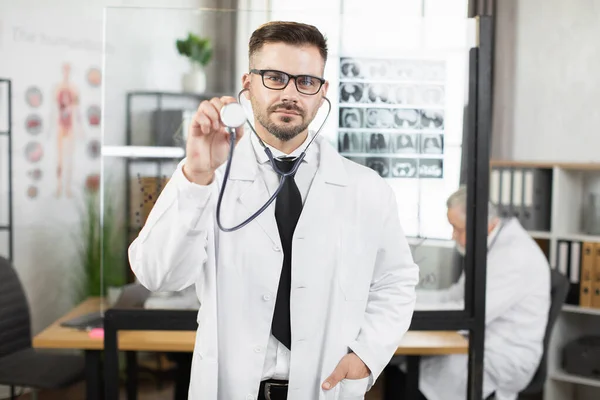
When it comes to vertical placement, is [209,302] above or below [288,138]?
below

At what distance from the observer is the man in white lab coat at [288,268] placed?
1608 mm

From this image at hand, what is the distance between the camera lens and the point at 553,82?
11.7 ft

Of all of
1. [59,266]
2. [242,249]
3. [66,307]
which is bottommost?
[66,307]

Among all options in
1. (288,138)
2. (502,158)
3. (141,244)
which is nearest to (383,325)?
(288,138)

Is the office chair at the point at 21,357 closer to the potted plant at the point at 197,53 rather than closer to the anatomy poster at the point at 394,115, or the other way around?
the potted plant at the point at 197,53

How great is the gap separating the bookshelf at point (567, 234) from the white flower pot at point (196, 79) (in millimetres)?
1842

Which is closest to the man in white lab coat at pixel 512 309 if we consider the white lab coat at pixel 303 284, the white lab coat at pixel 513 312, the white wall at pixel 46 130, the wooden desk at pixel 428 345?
the white lab coat at pixel 513 312

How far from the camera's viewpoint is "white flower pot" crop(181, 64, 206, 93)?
201cm

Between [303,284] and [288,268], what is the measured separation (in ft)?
0.18

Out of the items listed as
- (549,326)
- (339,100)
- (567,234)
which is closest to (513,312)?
(549,326)

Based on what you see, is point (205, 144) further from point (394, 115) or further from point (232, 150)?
point (394, 115)

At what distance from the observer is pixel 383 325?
5.63 ft

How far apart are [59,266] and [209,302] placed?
225 cm

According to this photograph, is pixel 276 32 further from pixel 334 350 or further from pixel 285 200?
pixel 334 350
